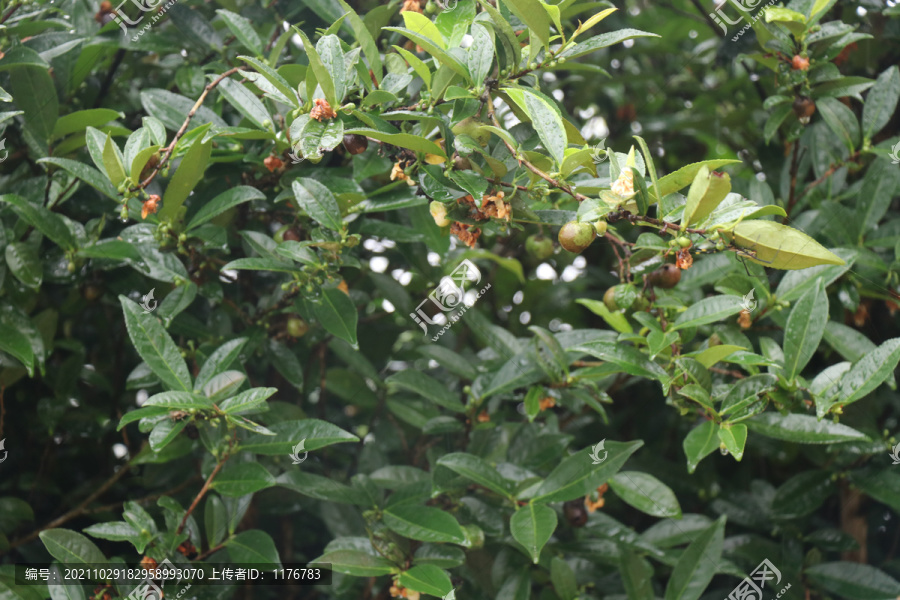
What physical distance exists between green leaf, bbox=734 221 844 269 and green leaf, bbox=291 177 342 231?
1.84 feet

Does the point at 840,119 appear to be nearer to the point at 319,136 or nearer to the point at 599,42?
the point at 599,42

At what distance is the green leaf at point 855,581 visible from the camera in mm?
1411

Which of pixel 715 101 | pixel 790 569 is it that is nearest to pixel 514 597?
pixel 790 569

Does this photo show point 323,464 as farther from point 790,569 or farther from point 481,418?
point 790,569

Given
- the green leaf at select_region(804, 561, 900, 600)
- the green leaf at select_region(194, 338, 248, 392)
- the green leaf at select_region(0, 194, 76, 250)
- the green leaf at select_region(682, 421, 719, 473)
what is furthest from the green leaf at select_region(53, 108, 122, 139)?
the green leaf at select_region(804, 561, 900, 600)

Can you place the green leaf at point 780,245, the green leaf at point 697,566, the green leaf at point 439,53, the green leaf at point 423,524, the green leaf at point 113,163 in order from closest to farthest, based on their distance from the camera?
the green leaf at point 780,245
the green leaf at point 439,53
the green leaf at point 113,163
the green leaf at point 423,524
the green leaf at point 697,566

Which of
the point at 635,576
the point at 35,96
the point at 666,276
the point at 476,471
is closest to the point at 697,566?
the point at 635,576

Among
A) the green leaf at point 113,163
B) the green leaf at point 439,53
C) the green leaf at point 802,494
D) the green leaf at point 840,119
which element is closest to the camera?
the green leaf at point 439,53

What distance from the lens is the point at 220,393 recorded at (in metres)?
1.07

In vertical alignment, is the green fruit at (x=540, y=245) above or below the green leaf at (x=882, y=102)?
below

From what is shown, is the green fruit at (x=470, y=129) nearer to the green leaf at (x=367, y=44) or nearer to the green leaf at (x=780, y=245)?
the green leaf at (x=367, y=44)

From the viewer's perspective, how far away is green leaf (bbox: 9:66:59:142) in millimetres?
1241

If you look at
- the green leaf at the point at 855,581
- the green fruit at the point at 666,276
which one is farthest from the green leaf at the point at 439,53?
the green leaf at the point at 855,581

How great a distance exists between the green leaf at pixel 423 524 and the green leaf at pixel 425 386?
196 millimetres
